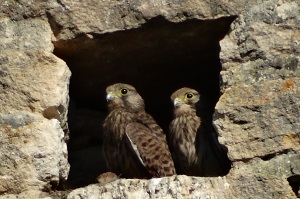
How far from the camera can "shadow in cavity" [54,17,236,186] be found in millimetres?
5969

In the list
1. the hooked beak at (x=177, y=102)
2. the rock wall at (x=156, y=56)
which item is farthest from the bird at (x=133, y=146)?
the rock wall at (x=156, y=56)

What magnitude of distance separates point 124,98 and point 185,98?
0.46 metres

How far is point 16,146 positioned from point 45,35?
791 millimetres

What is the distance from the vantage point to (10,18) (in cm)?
590

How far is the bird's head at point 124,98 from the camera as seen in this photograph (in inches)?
276

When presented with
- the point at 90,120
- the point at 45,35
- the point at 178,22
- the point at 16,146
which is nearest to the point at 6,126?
the point at 16,146

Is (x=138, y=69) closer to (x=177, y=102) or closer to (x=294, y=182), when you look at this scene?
(x=177, y=102)

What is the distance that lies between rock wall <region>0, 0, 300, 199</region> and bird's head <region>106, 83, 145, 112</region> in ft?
2.13

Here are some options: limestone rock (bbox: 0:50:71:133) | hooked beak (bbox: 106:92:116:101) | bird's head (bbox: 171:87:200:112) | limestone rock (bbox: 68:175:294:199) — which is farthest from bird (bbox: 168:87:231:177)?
limestone rock (bbox: 0:50:71:133)

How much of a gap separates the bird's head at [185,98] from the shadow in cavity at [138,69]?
0.06 m

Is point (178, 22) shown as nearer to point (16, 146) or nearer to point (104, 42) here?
point (104, 42)

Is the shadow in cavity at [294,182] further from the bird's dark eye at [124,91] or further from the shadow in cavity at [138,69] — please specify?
the bird's dark eye at [124,91]

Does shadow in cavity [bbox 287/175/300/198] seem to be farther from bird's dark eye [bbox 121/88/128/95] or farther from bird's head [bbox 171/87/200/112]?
bird's dark eye [bbox 121/88/128/95]

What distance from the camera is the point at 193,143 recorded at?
657 centimetres
